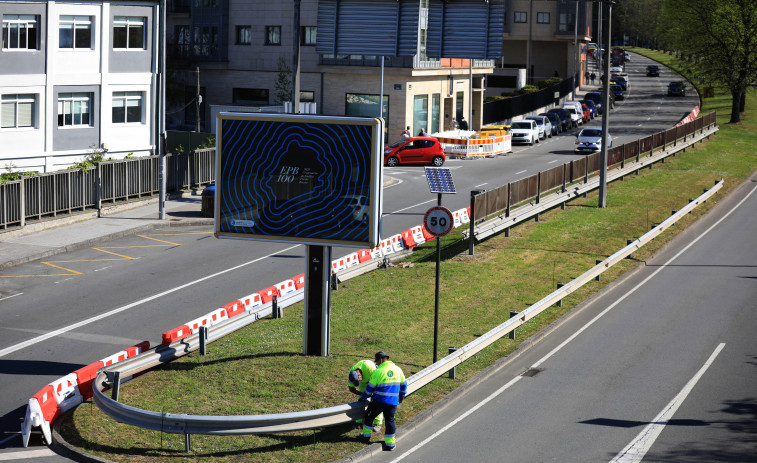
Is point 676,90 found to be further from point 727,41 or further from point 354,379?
point 354,379

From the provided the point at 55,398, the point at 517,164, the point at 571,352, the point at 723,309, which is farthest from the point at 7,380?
the point at 517,164

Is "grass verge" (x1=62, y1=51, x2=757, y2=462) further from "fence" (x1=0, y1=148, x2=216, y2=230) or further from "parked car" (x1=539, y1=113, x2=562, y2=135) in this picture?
"parked car" (x1=539, y1=113, x2=562, y2=135)

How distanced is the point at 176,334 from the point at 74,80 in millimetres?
23368

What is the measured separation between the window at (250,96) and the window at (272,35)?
2.94 meters

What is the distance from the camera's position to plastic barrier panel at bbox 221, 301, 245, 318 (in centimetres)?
1944

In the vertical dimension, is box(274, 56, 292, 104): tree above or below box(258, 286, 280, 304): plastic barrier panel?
above

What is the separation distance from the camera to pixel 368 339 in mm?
18828

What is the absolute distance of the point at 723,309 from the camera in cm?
2219

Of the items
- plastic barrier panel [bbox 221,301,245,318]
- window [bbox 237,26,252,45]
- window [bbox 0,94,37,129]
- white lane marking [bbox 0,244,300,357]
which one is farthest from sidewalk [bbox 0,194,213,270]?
window [bbox 237,26,252,45]

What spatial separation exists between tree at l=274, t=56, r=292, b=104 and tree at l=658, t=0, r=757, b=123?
97.2 feet

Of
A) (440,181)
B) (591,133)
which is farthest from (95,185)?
(591,133)

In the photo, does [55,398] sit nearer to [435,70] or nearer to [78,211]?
[78,211]

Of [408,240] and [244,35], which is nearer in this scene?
[408,240]

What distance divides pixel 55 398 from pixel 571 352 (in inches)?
→ 380
